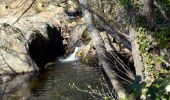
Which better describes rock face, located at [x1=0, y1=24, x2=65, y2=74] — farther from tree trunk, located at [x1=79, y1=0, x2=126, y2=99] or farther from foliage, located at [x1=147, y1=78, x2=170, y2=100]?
foliage, located at [x1=147, y1=78, x2=170, y2=100]

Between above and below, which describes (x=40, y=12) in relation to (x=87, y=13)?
below

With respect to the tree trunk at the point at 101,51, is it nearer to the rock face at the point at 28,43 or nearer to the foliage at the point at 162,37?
the foliage at the point at 162,37

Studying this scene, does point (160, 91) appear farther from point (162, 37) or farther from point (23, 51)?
point (23, 51)

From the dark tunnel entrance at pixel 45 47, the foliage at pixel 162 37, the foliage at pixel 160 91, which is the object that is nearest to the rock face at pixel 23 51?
the dark tunnel entrance at pixel 45 47

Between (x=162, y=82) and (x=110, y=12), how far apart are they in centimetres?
567

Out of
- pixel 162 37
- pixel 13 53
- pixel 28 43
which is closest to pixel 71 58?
pixel 28 43

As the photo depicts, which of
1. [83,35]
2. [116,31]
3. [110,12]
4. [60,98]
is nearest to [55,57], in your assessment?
[83,35]

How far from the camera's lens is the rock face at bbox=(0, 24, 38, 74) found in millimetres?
18938

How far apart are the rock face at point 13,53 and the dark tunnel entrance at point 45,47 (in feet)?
2.33

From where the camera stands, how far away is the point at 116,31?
6094 mm

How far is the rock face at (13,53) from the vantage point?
746 inches

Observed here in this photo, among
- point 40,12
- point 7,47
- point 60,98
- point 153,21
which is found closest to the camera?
point 153,21

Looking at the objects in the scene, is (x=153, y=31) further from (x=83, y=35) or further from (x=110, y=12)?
(x=83, y=35)

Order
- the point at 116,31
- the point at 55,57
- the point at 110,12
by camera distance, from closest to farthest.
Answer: the point at 116,31 < the point at 110,12 < the point at 55,57
